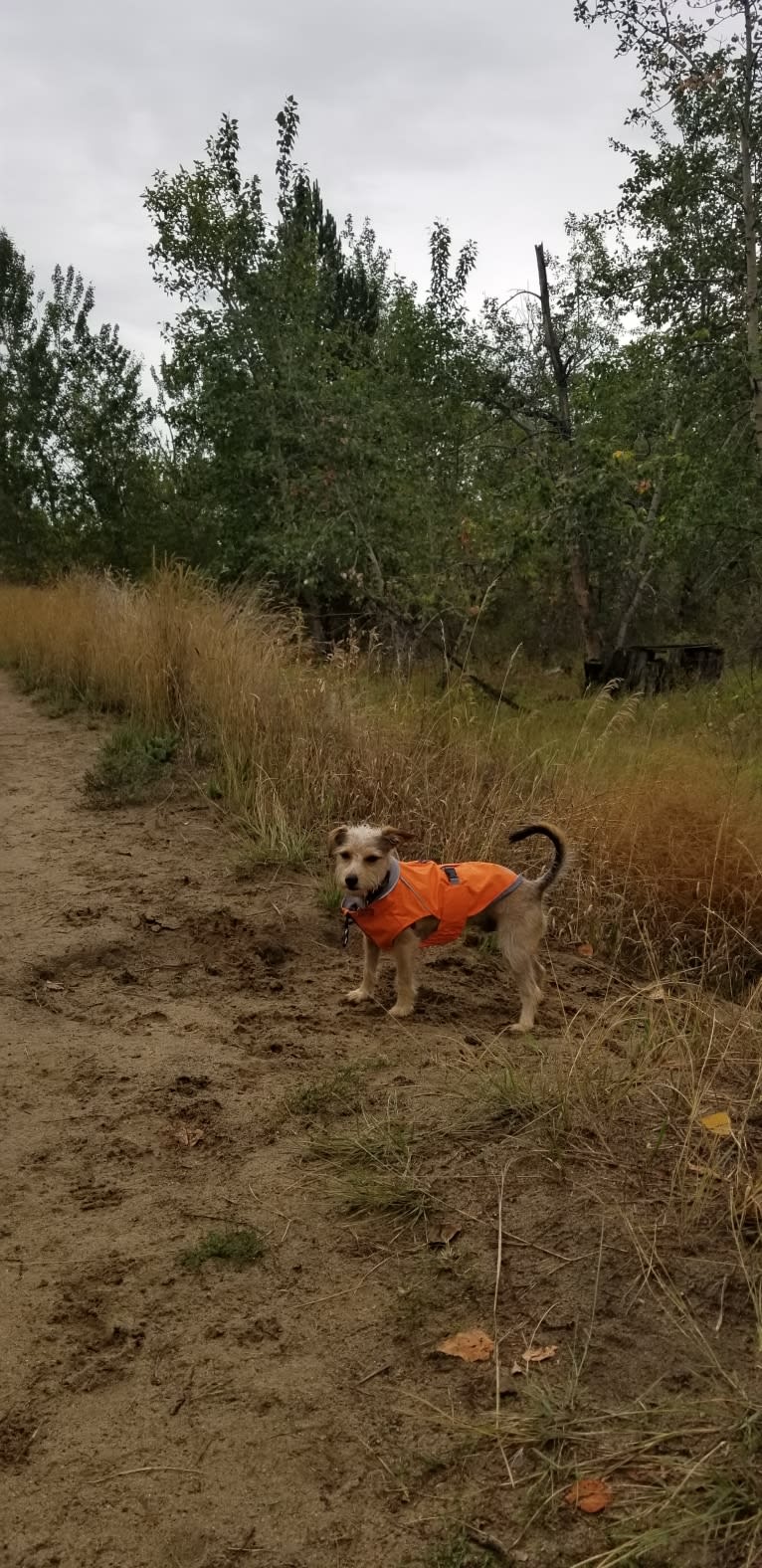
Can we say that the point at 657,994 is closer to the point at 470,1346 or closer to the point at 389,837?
the point at 389,837

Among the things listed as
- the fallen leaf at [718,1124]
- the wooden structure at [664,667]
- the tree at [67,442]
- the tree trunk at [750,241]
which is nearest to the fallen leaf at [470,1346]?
the fallen leaf at [718,1124]

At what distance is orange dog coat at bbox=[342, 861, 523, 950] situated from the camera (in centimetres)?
441

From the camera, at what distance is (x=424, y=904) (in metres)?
4.43

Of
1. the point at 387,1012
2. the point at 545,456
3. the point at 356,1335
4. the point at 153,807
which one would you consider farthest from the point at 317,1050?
the point at 545,456

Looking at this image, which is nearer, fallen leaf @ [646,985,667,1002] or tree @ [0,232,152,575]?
fallen leaf @ [646,985,667,1002]

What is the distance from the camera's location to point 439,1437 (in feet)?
6.81

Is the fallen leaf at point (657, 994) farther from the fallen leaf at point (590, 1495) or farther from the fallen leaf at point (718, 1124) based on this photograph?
the fallen leaf at point (590, 1495)

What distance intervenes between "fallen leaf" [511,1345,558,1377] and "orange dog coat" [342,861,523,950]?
7.35 feet

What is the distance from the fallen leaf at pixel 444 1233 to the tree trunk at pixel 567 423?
1313 cm

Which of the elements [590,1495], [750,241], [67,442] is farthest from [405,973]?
[67,442]

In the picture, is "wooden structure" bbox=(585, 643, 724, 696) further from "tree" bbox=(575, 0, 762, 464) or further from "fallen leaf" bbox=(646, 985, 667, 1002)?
"fallen leaf" bbox=(646, 985, 667, 1002)

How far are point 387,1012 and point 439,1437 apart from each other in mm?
2396

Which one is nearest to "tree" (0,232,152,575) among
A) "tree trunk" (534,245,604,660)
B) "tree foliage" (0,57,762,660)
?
"tree foliage" (0,57,762,660)

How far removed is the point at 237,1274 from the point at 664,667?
45.9 ft
